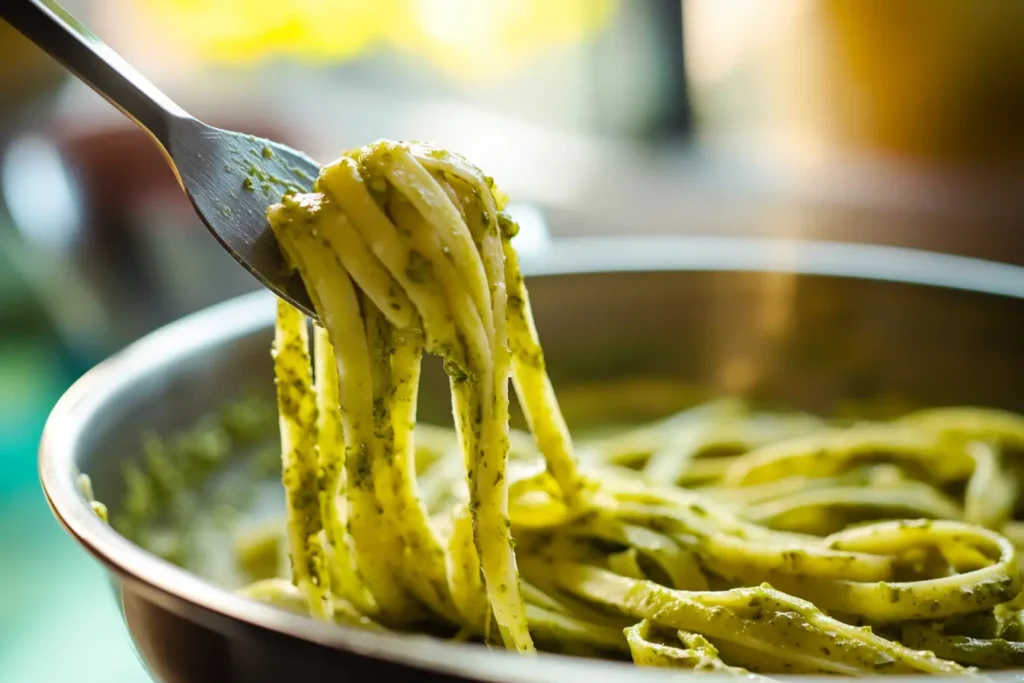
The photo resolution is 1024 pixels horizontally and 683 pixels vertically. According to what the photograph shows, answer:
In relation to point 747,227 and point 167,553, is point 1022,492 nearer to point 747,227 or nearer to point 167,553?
point 167,553

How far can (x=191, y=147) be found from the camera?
2.52ft

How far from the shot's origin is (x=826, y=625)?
0.74 metres

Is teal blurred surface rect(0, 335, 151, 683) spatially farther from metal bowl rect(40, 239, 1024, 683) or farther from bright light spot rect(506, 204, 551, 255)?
bright light spot rect(506, 204, 551, 255)

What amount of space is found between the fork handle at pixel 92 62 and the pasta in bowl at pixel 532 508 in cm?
14

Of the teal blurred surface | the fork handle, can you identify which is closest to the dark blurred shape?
the teal blurred surface

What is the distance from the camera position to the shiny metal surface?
73 centimetres

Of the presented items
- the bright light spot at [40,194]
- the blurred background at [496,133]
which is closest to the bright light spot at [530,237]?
Result: the blurred background at [496,133]

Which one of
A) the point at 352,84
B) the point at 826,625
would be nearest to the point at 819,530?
the point at 826,625

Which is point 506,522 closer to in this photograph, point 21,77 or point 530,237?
point 530,237

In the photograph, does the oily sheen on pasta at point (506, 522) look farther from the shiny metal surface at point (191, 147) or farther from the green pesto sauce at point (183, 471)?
the green pesto sauce at point (183, 471)

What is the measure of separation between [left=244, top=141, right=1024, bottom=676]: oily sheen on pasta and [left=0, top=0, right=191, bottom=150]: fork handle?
5.1 inches

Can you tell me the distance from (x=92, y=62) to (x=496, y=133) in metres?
2.40

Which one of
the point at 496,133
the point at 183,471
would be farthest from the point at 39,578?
the point at 496,133

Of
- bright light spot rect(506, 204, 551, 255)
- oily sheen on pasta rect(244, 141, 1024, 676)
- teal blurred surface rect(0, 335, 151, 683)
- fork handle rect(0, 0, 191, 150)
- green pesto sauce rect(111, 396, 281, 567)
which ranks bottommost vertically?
teal blurred surface rect(0, 335, 151, 683)
